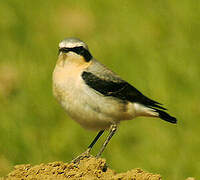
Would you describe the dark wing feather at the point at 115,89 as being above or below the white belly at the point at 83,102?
above

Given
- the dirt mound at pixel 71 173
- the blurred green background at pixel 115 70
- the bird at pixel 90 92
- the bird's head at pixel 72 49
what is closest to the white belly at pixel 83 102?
the bird at pixel 90 92

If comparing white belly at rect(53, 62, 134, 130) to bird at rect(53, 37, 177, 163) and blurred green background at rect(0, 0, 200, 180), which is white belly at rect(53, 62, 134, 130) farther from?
blurred green background at rect(0, 0, 200, 180)

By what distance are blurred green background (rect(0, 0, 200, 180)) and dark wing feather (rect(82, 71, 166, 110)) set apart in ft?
8.77

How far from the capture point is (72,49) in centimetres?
942

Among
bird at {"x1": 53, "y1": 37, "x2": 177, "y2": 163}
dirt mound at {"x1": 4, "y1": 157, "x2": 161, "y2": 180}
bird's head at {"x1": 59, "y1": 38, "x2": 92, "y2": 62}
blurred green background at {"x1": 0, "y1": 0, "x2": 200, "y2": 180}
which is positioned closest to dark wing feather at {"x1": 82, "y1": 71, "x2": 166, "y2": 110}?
bird at {"x1": 53, "y1": 37, "x2": 177, "y2": 163}

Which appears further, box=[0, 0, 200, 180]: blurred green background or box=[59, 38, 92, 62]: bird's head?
box=[0, 0, 200, 180]: blurred green background

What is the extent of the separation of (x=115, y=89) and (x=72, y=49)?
2.76ft

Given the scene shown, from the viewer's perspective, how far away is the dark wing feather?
938 centimetres

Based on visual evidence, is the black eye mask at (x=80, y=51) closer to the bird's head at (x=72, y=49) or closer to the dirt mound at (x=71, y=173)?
the bird's head at (x=72, y=49)

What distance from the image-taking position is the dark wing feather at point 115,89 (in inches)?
369

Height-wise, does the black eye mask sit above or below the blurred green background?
below

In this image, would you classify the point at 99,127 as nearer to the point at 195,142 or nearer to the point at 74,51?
the point at 74,51

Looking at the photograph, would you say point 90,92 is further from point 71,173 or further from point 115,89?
point 71,173

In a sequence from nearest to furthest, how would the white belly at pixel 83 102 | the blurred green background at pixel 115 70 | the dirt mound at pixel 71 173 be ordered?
1. the dirt mound at pixel 71 173
2. the white belly at pixel 83 102
3. the blurred green background at pixel 115 70
